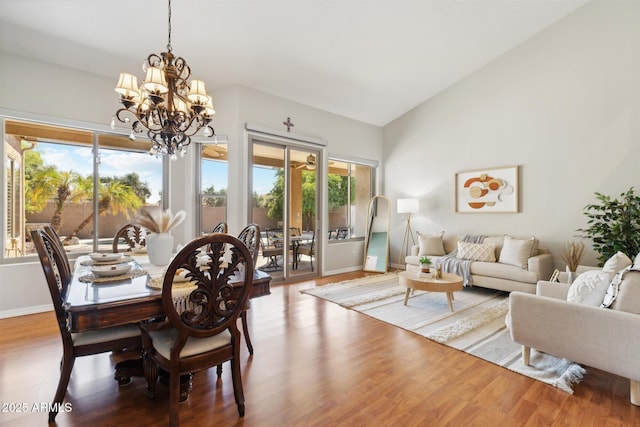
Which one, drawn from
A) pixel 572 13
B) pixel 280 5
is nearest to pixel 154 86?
pixel 280 5

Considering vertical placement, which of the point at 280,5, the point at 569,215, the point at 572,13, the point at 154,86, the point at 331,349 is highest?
the point at 572,13

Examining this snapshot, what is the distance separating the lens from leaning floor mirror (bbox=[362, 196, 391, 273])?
596 cm

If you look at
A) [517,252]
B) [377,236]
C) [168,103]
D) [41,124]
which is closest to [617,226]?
[517,252]

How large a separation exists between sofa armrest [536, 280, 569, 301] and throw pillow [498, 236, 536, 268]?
1463 millimetres

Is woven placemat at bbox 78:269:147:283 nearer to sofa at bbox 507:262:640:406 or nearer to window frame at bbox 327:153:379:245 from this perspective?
sofa at bbox 507:262:640:406

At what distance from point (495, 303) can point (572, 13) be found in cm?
421

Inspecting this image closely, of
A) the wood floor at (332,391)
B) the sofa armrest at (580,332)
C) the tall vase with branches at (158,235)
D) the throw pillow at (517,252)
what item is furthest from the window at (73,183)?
the throw pillow at (517,252)

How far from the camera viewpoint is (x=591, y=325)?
196cm

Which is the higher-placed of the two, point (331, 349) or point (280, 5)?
point (280, 5)

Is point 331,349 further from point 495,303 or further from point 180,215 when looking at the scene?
point 495,303

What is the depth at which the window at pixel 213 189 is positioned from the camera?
462 centimetres

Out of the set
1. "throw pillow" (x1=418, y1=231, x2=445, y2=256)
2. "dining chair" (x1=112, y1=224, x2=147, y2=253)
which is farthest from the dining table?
"throw pillow" (x1=418, y1=231, x2=445, y2=256)

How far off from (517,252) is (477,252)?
1.74 feet

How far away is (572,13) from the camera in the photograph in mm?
4184
